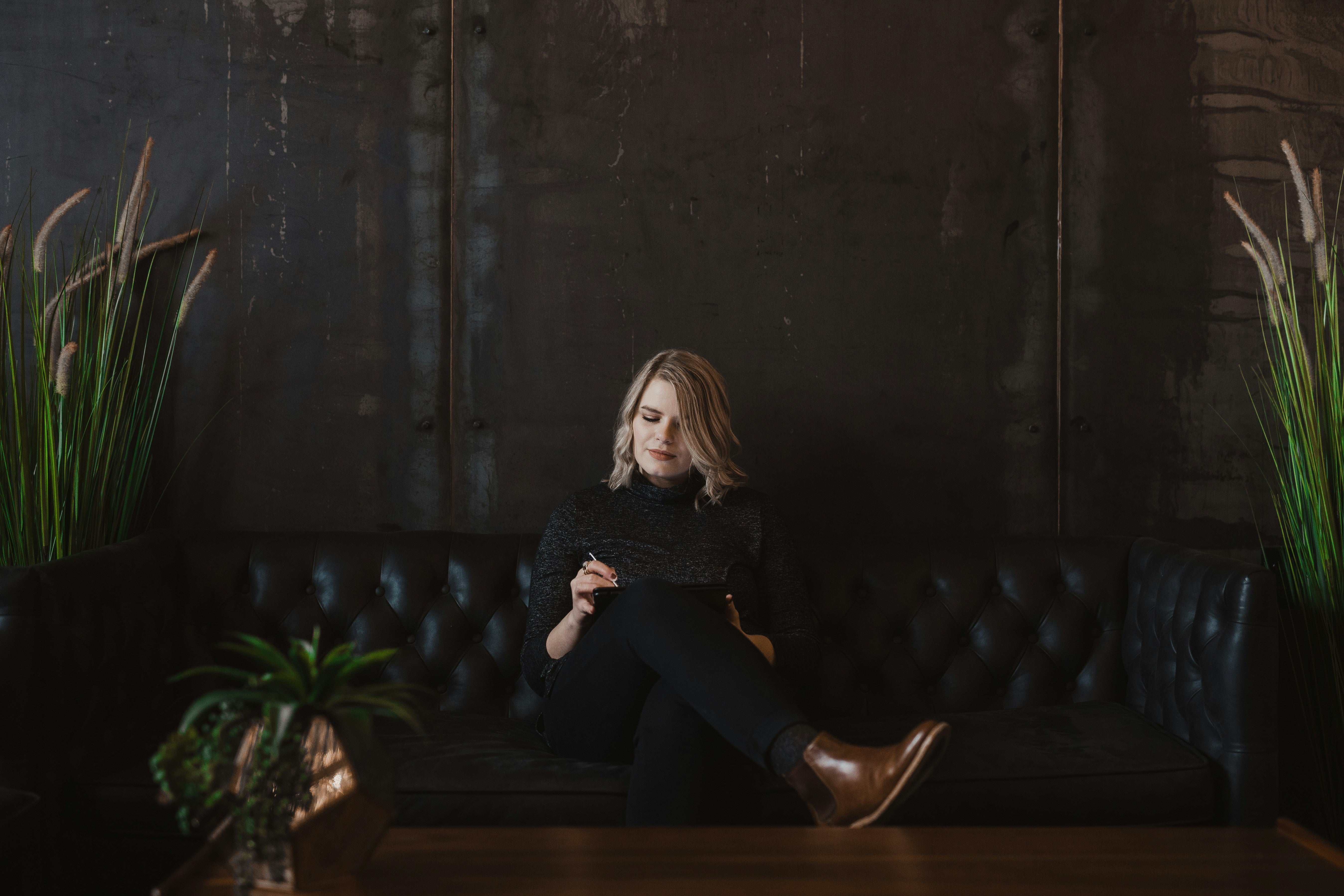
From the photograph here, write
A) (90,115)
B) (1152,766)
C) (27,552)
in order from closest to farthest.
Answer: (1152,766), (27,552), (90,115)

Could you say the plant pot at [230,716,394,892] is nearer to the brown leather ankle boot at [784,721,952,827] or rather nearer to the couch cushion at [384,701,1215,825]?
the brown leather ankle boot at [784,721,952,827]

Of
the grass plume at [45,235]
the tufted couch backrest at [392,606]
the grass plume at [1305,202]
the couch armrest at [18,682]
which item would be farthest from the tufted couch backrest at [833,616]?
the grass plume at [1305,202]

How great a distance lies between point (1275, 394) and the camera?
255 cm

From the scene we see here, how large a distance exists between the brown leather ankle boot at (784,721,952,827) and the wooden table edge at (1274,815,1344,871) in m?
0.46

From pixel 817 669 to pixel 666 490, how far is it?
530 mm

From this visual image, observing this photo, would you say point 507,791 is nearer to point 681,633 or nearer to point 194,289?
point 681,633

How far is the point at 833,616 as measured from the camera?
7.32ft

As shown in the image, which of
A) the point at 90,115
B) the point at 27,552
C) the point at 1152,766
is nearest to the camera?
the point at 1152,766

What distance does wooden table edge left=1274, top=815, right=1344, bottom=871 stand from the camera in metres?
1.16

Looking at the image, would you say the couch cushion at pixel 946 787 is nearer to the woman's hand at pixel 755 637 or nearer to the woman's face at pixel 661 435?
the woman's hand at pixel 755 637

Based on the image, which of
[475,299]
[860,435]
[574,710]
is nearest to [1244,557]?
[860,435]

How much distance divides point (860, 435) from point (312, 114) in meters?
1.69

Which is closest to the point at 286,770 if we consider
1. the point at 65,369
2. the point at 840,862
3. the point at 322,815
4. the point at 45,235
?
the point at 322,815

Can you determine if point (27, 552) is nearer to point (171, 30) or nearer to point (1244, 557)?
point (171, 30)
